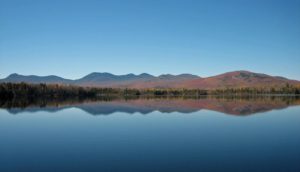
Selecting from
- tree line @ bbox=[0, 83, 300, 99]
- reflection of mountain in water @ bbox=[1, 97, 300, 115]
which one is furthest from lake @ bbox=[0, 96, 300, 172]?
tree line @ bbox=[0, 83, 300, 99]

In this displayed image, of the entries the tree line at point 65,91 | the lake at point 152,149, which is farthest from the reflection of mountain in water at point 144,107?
the tree line at point 65,91

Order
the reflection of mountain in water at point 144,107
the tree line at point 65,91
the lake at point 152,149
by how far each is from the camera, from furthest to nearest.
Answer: the tree line at point 65,91 < the reflection of mountain in water at point 144,107 < the lake at point 152,149

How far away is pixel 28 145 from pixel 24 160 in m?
2.88

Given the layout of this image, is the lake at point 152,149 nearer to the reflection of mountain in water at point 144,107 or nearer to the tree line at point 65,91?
the reflection of mountain in water at point 144,107

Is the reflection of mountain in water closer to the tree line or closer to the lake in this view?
the lake

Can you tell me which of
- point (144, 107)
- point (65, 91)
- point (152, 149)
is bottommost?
point (152, 149)

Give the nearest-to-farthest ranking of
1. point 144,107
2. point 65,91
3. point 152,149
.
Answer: point 152,149, point 144,107, point 65,91

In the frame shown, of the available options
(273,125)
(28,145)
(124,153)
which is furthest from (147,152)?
(273,125)

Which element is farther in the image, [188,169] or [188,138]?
[188,138]

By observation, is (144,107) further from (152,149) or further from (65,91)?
(65,91)

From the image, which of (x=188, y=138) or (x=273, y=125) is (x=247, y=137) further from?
(x=273, y=125)

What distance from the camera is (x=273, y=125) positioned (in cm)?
1972

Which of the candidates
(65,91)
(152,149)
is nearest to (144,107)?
(152,149)

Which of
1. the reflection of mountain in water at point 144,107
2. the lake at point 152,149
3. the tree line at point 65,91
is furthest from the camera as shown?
the tree line at point 65,91
